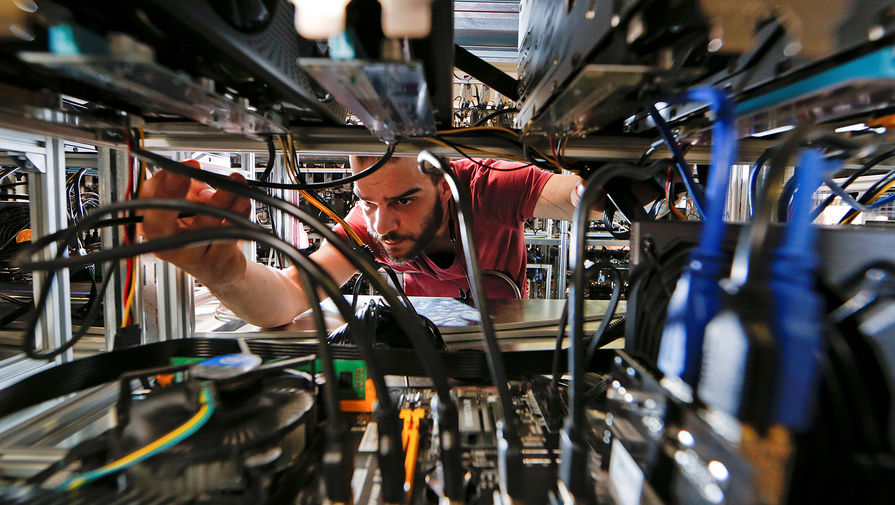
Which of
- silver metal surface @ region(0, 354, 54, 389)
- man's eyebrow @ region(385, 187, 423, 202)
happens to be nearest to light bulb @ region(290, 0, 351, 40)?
silver metal surface @ region(0, 354, 54, 389)

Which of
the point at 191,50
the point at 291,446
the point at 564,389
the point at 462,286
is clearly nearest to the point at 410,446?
the point at 291,446

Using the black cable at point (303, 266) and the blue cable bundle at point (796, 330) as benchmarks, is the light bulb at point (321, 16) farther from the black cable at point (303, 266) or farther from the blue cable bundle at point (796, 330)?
the blue cable bundle at point (796, 330)

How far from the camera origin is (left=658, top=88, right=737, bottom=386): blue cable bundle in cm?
23

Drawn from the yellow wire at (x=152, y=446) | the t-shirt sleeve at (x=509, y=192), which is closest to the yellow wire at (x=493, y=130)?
the yellow wire at (x=152, y=446)

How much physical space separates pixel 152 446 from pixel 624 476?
14.2 inches

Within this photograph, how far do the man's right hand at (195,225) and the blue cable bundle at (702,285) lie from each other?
47 centimetres

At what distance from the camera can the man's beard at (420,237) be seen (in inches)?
53.7

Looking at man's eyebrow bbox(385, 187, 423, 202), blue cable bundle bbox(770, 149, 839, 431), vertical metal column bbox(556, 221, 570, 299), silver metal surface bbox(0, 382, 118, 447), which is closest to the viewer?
blue cable bundle bbox(770, 149, 839, 431)

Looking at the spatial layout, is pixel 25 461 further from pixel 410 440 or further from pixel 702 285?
pixel 702 285

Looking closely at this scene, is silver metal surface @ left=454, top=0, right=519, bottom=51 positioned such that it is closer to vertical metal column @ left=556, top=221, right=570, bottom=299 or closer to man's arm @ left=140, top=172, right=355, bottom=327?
man's arm @ left=140, top=172, right=355, bottom=327

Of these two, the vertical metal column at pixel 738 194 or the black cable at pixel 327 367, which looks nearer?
the black cable at pixel 327 367

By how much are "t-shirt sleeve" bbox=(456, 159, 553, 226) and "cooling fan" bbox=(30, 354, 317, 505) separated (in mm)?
1209

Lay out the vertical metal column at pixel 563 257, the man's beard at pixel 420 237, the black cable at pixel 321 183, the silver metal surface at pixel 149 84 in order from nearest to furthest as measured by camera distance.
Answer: the silver metal surface at pixel 149 84
the black cable at pixel 321 183
the man's beard at pixel 420 237
the vertical metal column at pixel 563 257

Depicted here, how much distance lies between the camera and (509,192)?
A: 143cm
